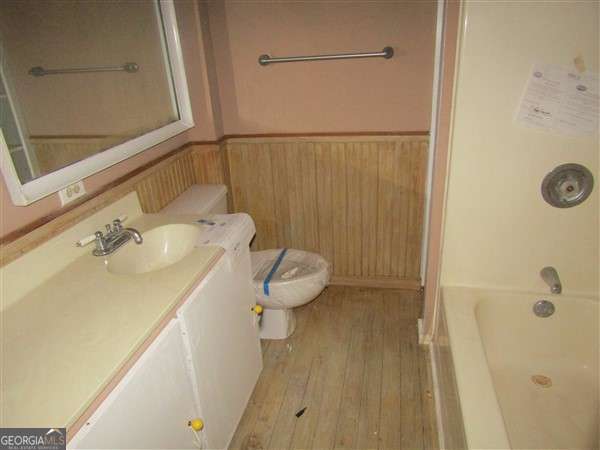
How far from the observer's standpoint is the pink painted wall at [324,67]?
6.73ft

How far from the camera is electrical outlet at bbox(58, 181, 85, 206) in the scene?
138 cm

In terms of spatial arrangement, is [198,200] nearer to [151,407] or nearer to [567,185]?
[151,407]

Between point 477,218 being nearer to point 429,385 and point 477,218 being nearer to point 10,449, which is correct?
point 429,385

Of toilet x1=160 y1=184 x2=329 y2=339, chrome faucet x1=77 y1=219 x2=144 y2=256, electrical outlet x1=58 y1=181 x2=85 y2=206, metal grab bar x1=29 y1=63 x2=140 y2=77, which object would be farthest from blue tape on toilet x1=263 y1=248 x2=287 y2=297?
metal grab bar x1=29 y1=63 x2=140 y2=77

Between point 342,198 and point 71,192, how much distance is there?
1432 millimetres

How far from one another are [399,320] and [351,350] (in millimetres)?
A: 365

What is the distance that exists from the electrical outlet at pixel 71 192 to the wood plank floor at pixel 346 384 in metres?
1.11

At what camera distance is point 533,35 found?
4.63 ft

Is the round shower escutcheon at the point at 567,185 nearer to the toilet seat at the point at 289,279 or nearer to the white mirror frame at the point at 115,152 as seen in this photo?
the toilet seat at the point at 289,279

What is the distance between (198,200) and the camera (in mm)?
2062

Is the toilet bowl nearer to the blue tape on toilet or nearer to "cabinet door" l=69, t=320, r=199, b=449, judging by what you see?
the blue tape on toilet

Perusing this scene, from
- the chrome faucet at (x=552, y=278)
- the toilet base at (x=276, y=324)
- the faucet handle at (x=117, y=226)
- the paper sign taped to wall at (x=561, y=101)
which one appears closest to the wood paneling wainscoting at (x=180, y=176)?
the faucet handle at (x=117, y=226)

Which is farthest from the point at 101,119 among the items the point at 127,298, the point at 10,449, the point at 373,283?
the point at 373,283

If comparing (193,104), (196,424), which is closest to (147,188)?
(193,104)
